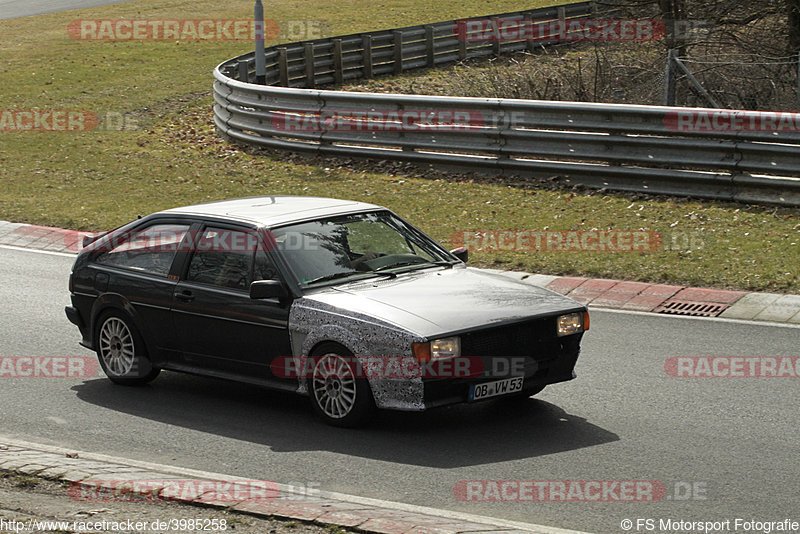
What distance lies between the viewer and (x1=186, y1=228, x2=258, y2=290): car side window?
8.77 m

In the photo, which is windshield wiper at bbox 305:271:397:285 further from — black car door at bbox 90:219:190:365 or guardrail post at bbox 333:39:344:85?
guardrail post at bbox 333:39:344:85

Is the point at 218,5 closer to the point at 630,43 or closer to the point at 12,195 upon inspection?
the point at 630,43

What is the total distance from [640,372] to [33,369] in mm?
5190

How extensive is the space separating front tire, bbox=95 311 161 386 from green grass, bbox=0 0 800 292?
5284 mm

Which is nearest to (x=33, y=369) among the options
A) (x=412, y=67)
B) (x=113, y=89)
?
(x=113, y=89)

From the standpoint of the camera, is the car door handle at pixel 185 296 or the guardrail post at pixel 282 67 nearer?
the car door handle at pixel 185 296
